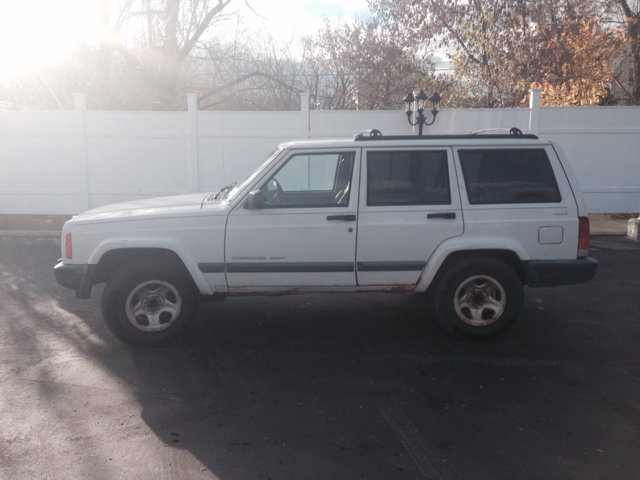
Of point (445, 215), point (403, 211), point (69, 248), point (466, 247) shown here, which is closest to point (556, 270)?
point (466, 247)

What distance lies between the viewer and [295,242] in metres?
5.13

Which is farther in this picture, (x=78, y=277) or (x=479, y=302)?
(x=479, y=302)

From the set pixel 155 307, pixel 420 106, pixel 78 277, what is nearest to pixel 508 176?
pixel 155 307

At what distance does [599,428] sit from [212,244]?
3358mm

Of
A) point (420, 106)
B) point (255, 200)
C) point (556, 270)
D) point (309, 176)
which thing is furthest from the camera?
point (420, 106)

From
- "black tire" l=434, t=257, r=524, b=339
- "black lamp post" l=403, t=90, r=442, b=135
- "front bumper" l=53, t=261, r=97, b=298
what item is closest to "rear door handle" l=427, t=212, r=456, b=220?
"black tire" l=434, t=257, r=524, b=339

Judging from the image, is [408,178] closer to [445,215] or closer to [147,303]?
[445,215]

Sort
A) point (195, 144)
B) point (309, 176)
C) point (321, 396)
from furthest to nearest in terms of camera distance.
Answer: point (195, 144) < point (309, 176) < point (321, 396)

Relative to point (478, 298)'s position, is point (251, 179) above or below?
above

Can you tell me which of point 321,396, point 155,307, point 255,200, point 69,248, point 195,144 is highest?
point 195,144

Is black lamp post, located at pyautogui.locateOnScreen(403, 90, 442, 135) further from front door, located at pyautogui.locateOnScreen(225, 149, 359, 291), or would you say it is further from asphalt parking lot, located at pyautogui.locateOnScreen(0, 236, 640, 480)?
front door, located at pyautogui.locateOnScreen(225, 149, 359, 291)

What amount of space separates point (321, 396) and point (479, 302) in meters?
1.93

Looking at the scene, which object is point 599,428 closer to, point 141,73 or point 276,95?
point 141,73

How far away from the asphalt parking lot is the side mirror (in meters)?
1.31
